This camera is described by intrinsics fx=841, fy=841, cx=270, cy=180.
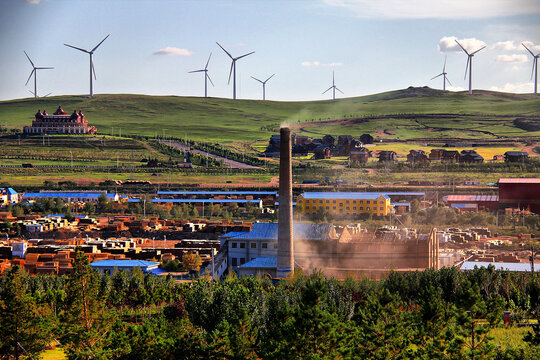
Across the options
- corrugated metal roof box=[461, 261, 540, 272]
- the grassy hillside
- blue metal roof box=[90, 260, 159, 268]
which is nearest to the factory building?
corrugated metal roof box=[461, 261, 540, 272]

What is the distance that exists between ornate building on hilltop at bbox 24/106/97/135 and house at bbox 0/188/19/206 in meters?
56.9

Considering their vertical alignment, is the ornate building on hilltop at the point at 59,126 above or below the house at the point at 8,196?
above

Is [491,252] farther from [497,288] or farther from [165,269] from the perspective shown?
[165,269]

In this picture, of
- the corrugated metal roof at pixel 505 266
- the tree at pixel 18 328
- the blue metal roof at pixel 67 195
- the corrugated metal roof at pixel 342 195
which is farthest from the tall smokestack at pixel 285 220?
the blue metal roof at pixel 67 195

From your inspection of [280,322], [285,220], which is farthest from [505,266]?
[280,322]

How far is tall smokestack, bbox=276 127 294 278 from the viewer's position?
45500 millimetres

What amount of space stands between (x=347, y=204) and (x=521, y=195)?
52.6ft

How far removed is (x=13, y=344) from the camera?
32.3 metres

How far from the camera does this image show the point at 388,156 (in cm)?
11806

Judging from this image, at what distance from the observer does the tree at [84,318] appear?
1253 inches

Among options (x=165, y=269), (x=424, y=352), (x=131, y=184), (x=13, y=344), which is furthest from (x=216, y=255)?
(x=131, y=184)

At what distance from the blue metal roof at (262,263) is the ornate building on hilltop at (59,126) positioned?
354ft

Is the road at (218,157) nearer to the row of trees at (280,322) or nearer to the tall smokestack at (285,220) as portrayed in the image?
the tall smokestack at (285,220)

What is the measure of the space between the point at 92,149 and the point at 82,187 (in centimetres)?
3400
